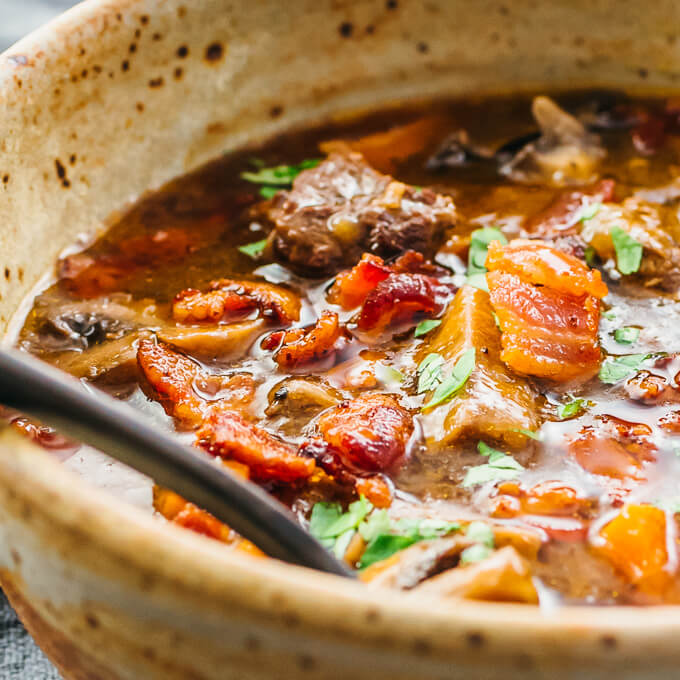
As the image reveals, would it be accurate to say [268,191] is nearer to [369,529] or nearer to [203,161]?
[203,161]

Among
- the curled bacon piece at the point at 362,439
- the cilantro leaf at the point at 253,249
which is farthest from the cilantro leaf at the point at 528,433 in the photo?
the cilantro leaf at the point at 253,249

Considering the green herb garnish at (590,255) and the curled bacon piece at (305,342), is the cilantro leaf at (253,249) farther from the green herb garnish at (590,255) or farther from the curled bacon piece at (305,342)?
the green herb garnish at (590,255)

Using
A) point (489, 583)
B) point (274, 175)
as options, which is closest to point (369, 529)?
point (489, 583)

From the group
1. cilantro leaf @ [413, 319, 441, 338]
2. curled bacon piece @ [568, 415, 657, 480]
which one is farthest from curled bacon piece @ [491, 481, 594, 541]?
cilantro leaf @ [413, 319, 441, 338]

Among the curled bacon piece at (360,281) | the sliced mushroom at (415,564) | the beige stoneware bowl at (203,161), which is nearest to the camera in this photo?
the beige stoneware bowl at (203,161)

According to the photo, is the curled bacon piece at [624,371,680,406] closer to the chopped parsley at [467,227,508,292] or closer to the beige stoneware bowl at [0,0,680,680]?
the chopped parsley at [467,227,508,292]

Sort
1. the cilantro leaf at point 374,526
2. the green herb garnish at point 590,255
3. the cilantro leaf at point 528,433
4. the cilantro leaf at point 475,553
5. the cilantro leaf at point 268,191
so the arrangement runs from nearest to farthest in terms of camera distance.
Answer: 1. the cilantro leaf at point 475,553
2. the cilantro leaf at point 374,526
3. the cilantro leaf at point 528,433
4. the green herb garnish at point 590,255
5. the cilantro leaf at point 268,191
